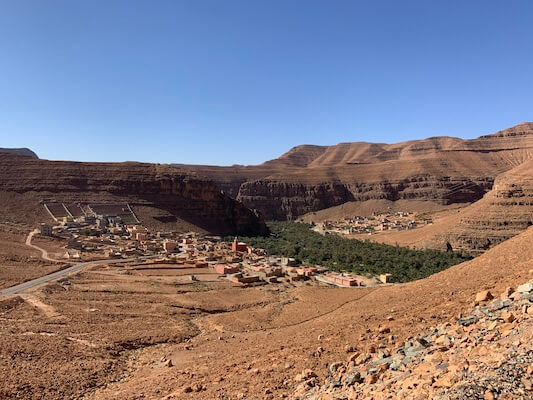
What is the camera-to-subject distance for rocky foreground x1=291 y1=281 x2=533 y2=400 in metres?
5.52

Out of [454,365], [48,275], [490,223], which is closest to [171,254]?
[48,275]

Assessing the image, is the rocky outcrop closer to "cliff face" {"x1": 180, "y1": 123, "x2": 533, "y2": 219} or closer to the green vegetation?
"cliff face" {"x1": 180, "y1": 123, "x2": 533, "y2": 219}

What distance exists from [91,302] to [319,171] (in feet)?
384

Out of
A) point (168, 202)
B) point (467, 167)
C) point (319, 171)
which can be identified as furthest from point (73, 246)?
point (467, 167)

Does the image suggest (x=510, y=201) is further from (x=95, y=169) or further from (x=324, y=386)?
(x=95, y=169)

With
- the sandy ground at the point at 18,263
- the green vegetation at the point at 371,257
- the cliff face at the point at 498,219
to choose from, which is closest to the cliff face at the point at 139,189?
the green vegetation at the point at 371,257

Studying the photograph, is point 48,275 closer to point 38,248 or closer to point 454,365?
point 38,248

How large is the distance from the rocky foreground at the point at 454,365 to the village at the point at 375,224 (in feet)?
247

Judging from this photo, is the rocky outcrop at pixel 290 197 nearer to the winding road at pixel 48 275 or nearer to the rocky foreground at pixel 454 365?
the winding road at pixel 48 275

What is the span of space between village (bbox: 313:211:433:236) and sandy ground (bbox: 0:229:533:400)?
188 feet

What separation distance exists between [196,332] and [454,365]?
16055 mm

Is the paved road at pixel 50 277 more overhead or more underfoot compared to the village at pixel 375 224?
more overhead

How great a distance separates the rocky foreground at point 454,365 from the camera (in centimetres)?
552

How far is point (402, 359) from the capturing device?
827 cm
